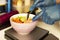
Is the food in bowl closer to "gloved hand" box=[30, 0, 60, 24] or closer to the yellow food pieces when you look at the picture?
the yellow food pieces

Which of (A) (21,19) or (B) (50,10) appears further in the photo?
(A) (21,19)

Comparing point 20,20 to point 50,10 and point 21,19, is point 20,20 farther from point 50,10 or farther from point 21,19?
point 50,10

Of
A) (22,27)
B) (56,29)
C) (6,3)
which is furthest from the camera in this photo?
(6,3)

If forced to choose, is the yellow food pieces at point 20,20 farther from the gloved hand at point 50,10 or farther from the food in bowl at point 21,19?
the gloved hand at point 50,10

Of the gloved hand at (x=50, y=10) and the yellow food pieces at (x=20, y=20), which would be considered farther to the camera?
the yellow food pieces at (x=20, y=20)

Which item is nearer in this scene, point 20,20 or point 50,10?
point 50,10

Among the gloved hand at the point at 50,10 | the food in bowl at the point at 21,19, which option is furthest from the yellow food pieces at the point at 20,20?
the gloved hand at the point at 50,10

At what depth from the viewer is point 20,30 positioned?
0.54m

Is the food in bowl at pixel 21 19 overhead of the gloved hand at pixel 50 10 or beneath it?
beneath

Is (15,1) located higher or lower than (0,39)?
higher

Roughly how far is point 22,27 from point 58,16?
0.19 metres

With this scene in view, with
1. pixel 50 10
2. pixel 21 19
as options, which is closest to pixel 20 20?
pixel 21 19

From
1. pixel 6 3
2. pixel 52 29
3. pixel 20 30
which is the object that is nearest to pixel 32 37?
pixel 20 30

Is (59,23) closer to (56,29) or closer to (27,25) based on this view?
(56,29)
